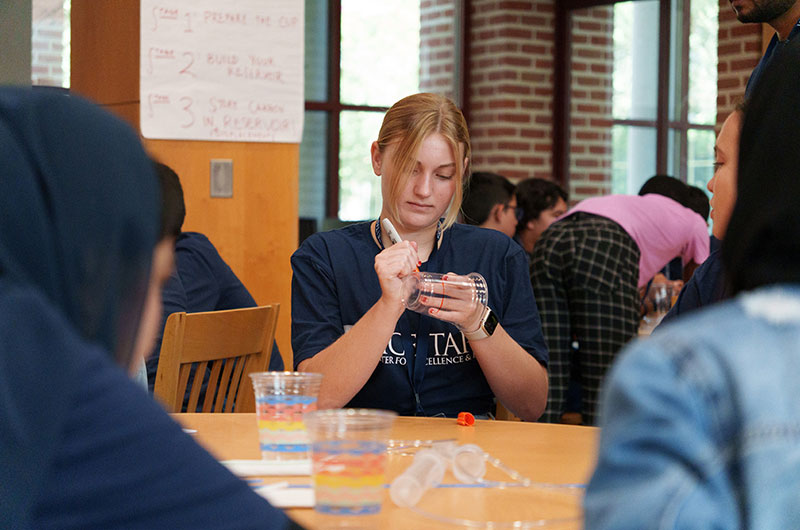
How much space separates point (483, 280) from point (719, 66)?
383 centimetres

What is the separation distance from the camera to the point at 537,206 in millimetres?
4520

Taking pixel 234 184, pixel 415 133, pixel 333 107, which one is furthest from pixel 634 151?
pixel 415 133

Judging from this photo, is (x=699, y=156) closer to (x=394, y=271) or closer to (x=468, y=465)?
(x=394, y=271)

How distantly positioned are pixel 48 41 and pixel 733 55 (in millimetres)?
3730

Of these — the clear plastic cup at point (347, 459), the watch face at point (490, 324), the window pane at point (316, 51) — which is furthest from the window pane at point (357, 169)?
the clear plastic cup at point (347, 459)

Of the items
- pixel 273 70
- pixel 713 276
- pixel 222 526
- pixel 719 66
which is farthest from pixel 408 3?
pixel 222 526

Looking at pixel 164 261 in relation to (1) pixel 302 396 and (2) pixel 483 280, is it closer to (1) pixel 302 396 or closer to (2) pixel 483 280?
(1) pixel 302 396

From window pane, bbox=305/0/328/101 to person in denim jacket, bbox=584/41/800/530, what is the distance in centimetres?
527

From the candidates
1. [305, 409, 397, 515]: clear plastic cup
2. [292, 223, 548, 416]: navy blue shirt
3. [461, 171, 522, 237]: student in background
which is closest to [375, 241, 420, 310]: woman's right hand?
[292, 223, 548, 416]: navy blue shirt

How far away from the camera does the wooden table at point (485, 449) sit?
47.0 inches

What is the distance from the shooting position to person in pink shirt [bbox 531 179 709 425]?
3740 millimetres

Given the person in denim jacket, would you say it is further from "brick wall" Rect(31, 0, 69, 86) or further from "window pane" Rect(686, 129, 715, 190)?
"window pane" Rect(686, 129, 715, 190)

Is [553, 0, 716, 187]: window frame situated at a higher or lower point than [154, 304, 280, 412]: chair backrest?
higher

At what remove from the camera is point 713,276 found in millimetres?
1978
